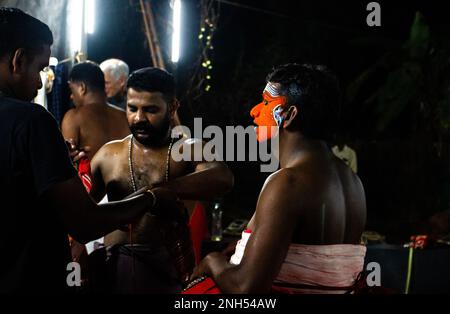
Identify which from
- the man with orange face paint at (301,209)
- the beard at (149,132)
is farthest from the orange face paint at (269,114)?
the beard at (149,132)

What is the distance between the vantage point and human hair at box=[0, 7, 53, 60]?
2539 mm

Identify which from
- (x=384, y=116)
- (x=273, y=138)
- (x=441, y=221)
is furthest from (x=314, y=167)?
(x=384, y=116)

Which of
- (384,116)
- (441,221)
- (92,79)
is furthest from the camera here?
(384,116)

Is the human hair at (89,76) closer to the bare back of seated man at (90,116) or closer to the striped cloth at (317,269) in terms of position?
the bare back of seated man at (90,116)

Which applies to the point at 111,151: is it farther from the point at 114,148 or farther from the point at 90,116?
the point at 90,116

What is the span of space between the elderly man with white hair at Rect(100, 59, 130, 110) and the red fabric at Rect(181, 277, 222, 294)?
15.9ft

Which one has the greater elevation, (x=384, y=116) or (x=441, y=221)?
(x=384, y=116)

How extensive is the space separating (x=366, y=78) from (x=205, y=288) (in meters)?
15.9

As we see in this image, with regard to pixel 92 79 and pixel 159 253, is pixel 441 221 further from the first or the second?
pixel 159 253

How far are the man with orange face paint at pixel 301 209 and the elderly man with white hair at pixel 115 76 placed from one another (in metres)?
4.50

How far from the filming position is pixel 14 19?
8.36ft

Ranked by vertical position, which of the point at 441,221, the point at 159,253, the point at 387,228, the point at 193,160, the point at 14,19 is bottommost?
the point at 387,228

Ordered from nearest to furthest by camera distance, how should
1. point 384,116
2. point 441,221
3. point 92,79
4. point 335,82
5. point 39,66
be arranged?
point 39,66
point 335,82
point 92,79
point 441,221
point 384,116

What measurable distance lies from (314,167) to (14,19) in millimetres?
1467
